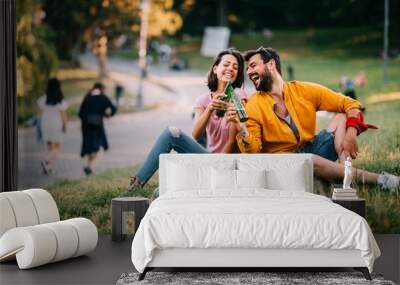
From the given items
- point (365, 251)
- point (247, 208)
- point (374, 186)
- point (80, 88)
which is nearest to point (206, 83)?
point (80, 88)

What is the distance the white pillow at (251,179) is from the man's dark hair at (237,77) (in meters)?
1.23

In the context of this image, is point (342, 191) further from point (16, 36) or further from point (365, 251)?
point (16, 36)

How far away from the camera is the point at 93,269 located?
6965 mm

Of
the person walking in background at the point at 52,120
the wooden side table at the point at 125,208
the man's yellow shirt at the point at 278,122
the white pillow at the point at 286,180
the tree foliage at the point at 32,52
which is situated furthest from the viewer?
the person walking in background at the point at 52,120

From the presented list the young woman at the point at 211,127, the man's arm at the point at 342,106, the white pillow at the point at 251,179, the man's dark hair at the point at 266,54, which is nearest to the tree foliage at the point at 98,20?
the young woman at the point at 211,127

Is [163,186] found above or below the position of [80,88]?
below

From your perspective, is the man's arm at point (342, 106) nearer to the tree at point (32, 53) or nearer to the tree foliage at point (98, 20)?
the tree foliage at point (98, 20)

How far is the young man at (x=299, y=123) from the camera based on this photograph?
884 centimetres

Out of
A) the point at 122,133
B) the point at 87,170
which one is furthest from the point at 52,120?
the point at 122,133

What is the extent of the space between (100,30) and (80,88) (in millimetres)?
716

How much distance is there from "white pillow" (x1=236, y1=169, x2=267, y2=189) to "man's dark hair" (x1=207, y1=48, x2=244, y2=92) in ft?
4.03

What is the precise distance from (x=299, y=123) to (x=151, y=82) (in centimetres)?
177

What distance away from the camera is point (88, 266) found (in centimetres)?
709

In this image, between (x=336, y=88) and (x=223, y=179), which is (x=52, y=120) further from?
(x=336, y=88)
